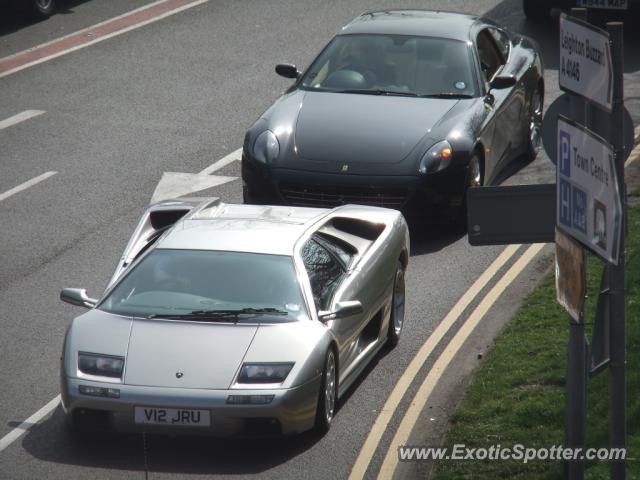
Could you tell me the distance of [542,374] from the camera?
9867 millimetres

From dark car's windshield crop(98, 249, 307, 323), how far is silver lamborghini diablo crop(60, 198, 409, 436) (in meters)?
0.01

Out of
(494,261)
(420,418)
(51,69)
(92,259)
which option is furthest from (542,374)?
(51,69)

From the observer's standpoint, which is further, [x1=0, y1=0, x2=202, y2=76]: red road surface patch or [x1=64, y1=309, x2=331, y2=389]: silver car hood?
[x1=0, y1=0, x2=202, y2=76]: red road surface patch

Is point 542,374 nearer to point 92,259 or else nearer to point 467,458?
point 467,458

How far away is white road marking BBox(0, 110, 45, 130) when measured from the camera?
17.2 meters

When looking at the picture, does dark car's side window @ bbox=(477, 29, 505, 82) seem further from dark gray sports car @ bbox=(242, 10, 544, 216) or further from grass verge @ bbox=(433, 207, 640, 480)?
grass verge @ bbox=(433, 207, 640, 480)

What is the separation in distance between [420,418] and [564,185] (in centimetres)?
352

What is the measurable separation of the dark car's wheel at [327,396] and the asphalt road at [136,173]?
133 millimetres

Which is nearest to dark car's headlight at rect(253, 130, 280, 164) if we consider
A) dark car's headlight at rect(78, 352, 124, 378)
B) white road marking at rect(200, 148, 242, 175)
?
white road marking at rect(200, 148, 242, 175)

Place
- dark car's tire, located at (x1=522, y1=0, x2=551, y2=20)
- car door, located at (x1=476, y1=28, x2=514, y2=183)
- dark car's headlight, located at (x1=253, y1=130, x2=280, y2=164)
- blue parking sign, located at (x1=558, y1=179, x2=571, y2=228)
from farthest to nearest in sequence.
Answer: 1. dark car's tire, located at (x1=522, y1=0, x2=551, y2=20)
2. car door, located at (x1=476, y1=28, x2=514, y2=183)
3. dark car's headlight, located at (x1=253, y1=130, x2=280, y2=164)
4. blue parking sign, located at (x1=558, y1=179, x2=571, y2=228)

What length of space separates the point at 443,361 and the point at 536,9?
12300 millimetres

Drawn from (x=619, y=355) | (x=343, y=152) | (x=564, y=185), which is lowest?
(x=343, y=152)

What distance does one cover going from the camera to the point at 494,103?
14195 millimetres

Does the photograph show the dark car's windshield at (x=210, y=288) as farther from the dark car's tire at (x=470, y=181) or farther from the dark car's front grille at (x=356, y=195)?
the dark car's tire at (x=470, y=181)
